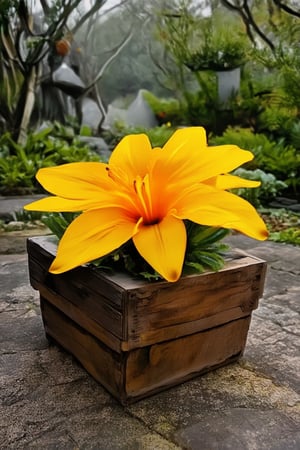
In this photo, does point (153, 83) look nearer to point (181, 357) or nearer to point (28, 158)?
point (28, 158)

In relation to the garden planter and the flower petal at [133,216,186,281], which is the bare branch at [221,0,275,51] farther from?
the flower petal at [133,216,186,281]

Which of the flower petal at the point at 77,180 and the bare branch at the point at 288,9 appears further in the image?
the bare branch at the point at 288,9

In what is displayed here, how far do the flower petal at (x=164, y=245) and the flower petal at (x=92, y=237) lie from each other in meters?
0.04

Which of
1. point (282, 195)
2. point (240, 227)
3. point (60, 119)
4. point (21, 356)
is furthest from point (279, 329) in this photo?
point (60, 119)

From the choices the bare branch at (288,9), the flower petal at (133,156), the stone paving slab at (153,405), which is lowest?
the stone paving slab at (153,405)

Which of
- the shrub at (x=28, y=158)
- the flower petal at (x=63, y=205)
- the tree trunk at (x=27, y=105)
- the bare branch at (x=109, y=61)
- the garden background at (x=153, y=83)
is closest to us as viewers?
the flower petal at (x=63, y=205)

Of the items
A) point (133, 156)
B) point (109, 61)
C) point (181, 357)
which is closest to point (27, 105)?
point (109, 61)

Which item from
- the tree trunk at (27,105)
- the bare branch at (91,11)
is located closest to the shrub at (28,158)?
the tree trunk at (27,105)

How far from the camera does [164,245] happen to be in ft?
3.22

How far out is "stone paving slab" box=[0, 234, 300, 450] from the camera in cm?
99

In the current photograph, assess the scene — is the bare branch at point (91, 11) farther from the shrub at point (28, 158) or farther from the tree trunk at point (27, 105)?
the shrub at point (28, 158)

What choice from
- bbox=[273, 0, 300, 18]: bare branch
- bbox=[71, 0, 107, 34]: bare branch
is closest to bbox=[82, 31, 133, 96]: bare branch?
bbox=[71, 0, 107, 34]: bare branch

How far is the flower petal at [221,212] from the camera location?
995mm

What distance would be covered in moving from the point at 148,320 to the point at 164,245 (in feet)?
0.67
